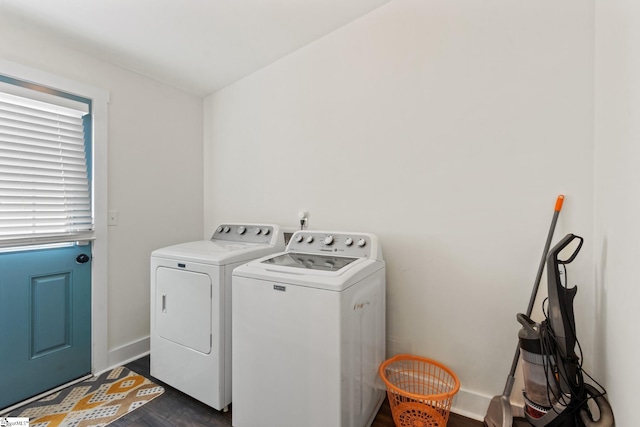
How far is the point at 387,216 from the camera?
72.2 inches

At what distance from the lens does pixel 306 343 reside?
128 centimetres

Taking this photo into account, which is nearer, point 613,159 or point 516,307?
point 613,159

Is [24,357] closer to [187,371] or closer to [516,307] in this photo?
[187,371]

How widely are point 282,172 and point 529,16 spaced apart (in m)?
1.78

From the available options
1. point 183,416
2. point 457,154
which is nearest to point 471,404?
point 457,154

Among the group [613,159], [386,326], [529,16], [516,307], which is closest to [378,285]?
[386,326]

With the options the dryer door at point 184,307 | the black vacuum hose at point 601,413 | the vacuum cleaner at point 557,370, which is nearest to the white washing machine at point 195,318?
the dryer door at point 184,307

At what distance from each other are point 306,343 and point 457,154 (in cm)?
131

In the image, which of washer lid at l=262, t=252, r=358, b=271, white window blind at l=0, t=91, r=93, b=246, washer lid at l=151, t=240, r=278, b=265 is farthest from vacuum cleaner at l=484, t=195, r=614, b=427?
white window blind at l=0, t=91, r=93, b=246

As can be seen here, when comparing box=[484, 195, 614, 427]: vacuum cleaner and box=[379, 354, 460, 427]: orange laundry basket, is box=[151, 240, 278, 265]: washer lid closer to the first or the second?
box=[379, 354, 460, 427]: orange laundry basket

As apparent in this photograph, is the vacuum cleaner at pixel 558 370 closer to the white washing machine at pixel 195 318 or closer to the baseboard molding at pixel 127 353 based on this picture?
the white washing machine at pixel 195 318

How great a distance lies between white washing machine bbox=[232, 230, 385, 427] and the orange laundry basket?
14 centimetres

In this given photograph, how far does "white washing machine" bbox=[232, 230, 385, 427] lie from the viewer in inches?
48.8

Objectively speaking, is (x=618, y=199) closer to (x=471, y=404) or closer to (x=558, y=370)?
(x=558, y=370)
